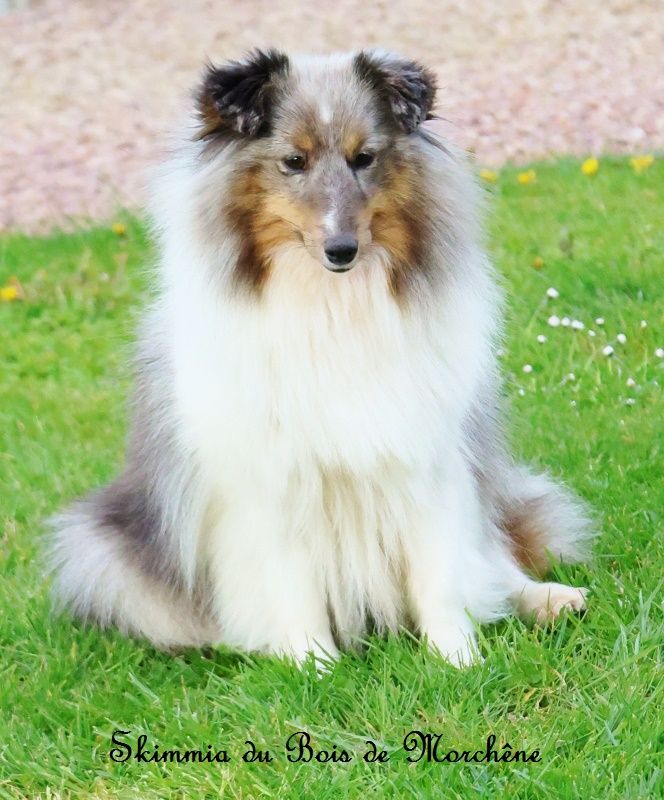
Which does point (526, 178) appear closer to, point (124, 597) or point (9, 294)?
point (9, 294)

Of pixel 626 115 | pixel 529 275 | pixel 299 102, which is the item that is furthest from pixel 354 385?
pixel 626 115

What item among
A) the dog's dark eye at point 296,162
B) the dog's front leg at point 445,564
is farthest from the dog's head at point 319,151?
the dog's front leg at point 445,564

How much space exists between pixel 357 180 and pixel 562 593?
131 cm

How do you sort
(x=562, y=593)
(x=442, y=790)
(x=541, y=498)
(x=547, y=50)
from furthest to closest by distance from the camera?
1. (x=547, y=50)
2. (x=541, y=498)
3. (x=562, y=593)
4. (x=442, y=790)

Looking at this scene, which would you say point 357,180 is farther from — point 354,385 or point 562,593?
point 562,593

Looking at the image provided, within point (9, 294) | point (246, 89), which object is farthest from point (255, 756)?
Result: point (9, 294)

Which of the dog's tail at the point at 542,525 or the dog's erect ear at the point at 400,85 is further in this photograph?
the dog's tail at the point at 542,525

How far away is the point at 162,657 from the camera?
11.4 ft

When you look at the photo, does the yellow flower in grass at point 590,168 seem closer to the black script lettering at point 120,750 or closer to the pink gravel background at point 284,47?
the pink gravel background at point 284,47

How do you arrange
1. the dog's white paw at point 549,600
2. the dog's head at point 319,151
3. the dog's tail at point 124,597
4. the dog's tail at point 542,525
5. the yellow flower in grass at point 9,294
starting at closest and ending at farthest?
the dog's head at point 319,151 → the dog's white paw at point 549,600 → the dog's tail at point 124,597 → the dog's tail at point 542,525 → the yellow flower in grass at point 9,294

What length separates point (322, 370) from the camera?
3014 millimetres

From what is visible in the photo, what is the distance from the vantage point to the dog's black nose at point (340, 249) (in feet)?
9.15

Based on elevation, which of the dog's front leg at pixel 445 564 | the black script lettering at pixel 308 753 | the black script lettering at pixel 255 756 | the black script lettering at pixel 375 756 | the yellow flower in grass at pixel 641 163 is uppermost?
the yellow flower in grass at pixel 641 163

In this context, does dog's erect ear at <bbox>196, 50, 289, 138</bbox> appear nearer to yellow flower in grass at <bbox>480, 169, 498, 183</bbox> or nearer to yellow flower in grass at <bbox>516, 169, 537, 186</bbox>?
yellow flower in grass at <bbox>480, 169, 498, 183</bbox>
